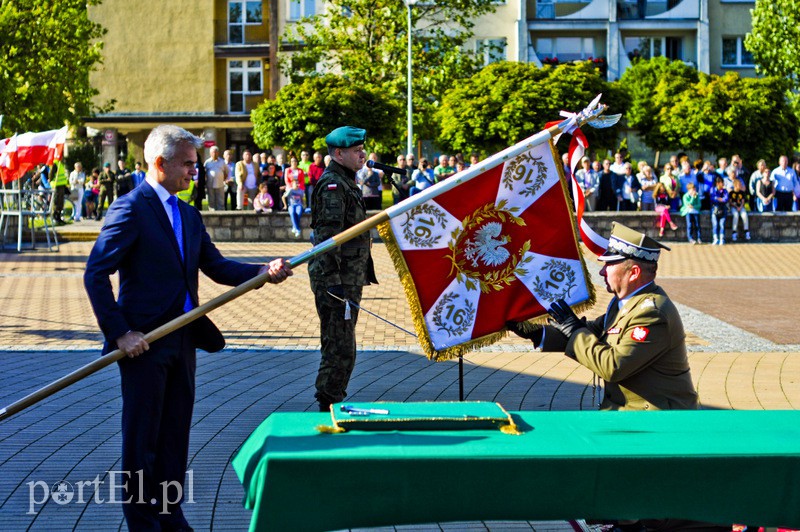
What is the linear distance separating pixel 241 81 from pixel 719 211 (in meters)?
31.5

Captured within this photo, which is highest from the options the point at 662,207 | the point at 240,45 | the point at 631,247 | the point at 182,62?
the point at 240,45

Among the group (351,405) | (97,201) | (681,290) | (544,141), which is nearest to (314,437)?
(351,405)

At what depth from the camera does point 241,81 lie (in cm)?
5250

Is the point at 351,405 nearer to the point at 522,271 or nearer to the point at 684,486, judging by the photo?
the point at 684,486

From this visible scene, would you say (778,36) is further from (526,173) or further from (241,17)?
(526,173)

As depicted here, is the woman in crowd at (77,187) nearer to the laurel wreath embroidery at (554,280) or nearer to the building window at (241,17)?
the building window at (241,17)

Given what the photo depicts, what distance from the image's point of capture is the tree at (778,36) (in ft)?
132

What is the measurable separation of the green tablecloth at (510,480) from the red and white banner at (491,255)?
1962 mm

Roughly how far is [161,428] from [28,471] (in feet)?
5.37

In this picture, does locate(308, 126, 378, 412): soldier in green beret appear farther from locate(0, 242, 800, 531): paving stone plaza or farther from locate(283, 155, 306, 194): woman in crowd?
locate(283, 155, 306, 194): woman in crowd

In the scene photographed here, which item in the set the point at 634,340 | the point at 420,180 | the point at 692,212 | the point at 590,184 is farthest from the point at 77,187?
the point at 634,340

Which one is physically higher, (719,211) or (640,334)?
(719,211)

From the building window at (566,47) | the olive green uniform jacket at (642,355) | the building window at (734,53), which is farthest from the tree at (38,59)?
the olive green uniform jacket at (642,355)

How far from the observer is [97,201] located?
→ 33.9 metres
